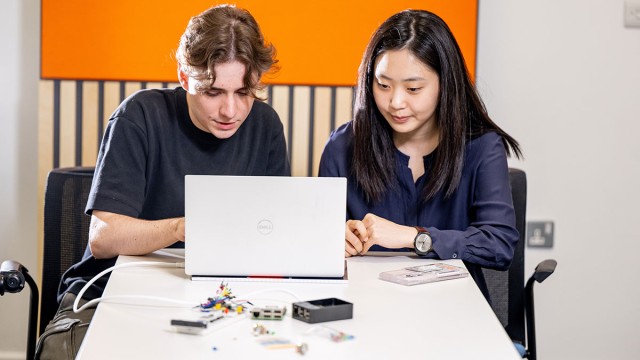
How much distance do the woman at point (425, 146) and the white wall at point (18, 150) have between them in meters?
1.38

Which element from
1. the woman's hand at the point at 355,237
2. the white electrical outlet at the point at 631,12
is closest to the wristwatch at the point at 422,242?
the woman's hand at the point at 355,237

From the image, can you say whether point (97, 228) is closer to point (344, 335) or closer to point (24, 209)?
point (344, 335)

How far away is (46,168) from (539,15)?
6.17ft

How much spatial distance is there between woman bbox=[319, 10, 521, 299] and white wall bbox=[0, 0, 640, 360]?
0.98m

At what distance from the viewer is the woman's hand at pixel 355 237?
1812 millimetres

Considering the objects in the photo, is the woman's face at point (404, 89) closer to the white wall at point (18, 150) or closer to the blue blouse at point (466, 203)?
the blue blouse at point (466, 203)

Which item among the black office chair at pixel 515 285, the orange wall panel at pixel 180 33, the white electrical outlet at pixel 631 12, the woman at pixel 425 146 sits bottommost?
the black office chair at pixel 515 285

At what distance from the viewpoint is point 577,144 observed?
3.09 metres

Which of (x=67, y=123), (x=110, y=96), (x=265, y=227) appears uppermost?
(x=110, y=96)

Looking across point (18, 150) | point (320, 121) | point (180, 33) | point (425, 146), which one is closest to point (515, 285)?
point (425, 146)

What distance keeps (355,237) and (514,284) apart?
0.63m

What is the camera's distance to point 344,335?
1.24m

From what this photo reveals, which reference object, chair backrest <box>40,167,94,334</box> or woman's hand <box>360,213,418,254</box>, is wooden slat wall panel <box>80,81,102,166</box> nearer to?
chair backrest <box>40,167,94,334</box>

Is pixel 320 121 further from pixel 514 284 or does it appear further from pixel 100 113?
pixel 514 284
